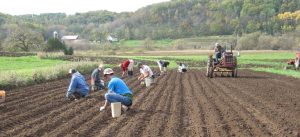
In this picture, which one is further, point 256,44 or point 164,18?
point 164,18

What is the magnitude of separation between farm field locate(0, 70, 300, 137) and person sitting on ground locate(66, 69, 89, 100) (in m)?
0.35

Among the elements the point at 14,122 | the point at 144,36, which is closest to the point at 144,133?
the point at 14,122

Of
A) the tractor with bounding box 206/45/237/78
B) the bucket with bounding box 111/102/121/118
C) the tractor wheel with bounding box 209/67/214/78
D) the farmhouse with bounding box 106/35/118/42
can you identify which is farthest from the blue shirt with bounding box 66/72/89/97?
the farmhouse with bounding box 106/35/118/42

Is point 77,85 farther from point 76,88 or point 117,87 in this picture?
point 117,87

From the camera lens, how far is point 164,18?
170 meters

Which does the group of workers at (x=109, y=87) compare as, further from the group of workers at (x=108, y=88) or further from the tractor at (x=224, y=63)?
the tractor at (x=224, y=63)

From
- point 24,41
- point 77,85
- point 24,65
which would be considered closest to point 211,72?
point 77,85

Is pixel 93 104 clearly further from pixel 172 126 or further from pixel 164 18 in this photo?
pixel 164 18

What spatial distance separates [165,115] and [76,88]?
18.1 ft

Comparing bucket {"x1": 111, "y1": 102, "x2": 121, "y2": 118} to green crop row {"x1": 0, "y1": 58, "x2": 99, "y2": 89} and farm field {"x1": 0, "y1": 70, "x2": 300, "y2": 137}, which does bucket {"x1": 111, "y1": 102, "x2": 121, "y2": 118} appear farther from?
green crop row {"x1": 0, "y1": 58, "x2": 99, "y2": 89}

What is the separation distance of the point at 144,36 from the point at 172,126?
139214 mm

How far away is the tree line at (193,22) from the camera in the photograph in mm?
132125

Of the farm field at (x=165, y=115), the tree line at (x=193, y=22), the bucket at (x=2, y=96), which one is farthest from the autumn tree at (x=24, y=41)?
the bucket at (x=2, y=96)

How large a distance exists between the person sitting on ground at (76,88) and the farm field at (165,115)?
354 millimetres
